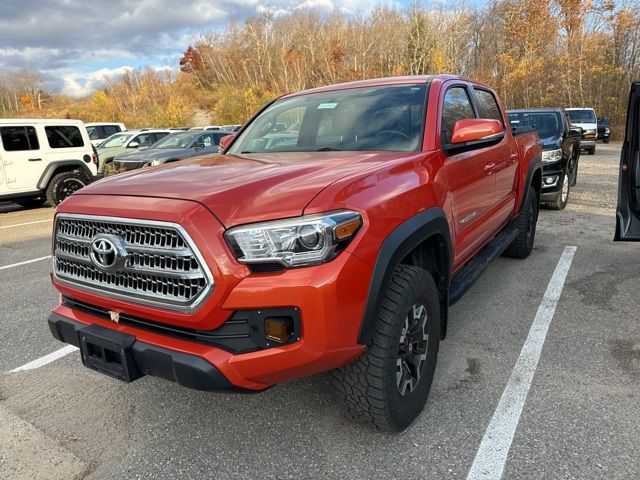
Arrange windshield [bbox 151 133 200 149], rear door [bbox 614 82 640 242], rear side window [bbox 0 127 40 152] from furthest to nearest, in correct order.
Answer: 1. windshield [bbox 151 133 200 149]
2. rear side window [bbox 0 127 40 152]
3. rear door [bbox 614 82 640 242]

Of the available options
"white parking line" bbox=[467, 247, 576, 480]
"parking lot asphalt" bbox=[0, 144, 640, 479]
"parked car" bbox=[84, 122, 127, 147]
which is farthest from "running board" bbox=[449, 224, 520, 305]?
"parked car" bbox=[84, 122, 127, 147]

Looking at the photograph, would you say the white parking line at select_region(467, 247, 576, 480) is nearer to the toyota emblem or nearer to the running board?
the running board

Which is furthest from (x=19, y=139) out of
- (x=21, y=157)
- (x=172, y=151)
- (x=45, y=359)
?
(x=45, y=359)

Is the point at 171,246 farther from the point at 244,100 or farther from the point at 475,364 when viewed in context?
the point at 244,100

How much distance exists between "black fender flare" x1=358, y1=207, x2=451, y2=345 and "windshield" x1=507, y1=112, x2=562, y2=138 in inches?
263

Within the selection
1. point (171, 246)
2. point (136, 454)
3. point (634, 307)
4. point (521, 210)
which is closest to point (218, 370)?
point (171, 246)

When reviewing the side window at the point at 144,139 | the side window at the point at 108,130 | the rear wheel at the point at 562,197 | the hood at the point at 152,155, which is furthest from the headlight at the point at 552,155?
the side window at the point at 108,130

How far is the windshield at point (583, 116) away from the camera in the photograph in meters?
20.2

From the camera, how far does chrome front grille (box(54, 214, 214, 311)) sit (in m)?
1.97

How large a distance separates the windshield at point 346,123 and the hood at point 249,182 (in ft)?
0.85

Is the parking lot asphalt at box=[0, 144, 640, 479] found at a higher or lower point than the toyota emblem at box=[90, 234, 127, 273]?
lower

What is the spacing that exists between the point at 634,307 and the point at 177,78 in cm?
7790

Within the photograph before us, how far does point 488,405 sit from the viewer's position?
2771mm

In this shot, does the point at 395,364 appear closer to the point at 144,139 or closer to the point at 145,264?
the point at 145,264
